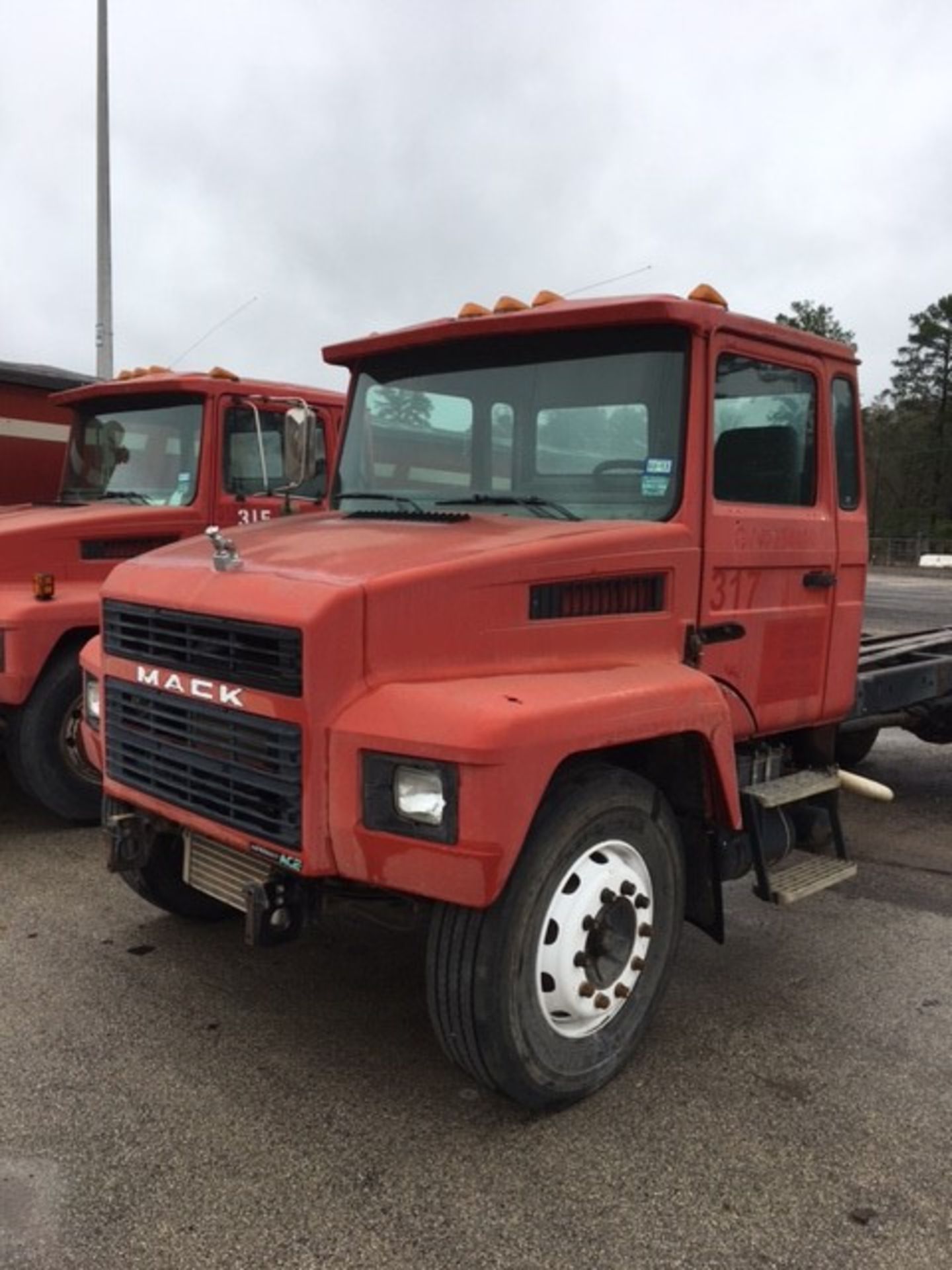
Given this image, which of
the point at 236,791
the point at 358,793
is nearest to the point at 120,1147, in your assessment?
the point at 236,791

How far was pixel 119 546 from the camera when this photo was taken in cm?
599

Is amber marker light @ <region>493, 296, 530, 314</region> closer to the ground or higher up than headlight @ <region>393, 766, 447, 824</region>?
higher up

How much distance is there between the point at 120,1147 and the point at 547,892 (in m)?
1.37

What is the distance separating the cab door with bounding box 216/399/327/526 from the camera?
6039mm

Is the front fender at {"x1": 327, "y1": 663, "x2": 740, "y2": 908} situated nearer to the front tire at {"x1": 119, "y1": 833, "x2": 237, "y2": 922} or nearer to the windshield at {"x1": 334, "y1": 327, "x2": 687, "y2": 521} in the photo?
the windshield at {"x1": 334, "y1": 327, "x2": 687, "y2": 521}

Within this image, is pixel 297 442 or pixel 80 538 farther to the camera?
pixel 80 538

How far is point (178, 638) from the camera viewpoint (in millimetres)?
3359

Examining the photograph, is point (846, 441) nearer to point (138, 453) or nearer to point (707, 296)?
point (707, 296)

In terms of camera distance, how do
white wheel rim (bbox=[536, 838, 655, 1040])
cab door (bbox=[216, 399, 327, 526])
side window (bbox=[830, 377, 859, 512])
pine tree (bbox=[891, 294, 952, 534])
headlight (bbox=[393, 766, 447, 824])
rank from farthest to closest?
pine tree (bbox=[891, 294, 952, 534]), cab door (bbox=[216, 399, 327, 526]), side window (bbox=[830, 377, 859, 512]), white wheel rim (bbox=[536, 838, 655, 1040]), headlight (bbox=[393, 766, 447, 824])

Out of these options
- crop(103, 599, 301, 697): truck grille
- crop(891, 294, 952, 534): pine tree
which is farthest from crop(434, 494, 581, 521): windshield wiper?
crop(891, 294, 952, 534): pine tree

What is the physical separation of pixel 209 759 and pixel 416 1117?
1.22 metres

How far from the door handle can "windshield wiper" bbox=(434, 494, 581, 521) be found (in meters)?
1.12

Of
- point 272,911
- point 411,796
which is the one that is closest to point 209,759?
point 272,911

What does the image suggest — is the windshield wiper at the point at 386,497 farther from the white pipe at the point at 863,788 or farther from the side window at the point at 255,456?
the white pipe at the point at 863,788
